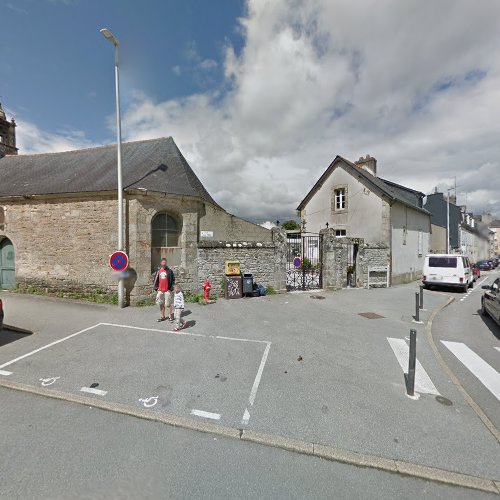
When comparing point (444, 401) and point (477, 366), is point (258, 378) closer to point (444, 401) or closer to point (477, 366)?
point (444, 401)

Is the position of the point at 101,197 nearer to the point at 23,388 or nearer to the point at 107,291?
the point at 107,291

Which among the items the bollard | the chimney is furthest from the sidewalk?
the chimney

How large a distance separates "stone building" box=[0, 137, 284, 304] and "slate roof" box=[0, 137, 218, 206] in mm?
54

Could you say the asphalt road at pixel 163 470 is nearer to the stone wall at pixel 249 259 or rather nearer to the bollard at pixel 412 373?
the bollard at pixel 412 373

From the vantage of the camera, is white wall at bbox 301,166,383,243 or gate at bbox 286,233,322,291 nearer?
gate at bbox 286,233,322,291

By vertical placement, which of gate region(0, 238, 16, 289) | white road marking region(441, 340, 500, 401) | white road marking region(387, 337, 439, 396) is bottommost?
white road marking region(441, 340, 500, 401)

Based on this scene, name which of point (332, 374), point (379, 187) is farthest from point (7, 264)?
point (379, 187)

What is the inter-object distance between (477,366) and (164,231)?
9.65m

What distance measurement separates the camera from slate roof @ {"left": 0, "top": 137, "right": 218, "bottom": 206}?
32.0 ft

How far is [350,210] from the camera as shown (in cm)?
1742

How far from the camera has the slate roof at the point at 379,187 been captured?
16227 mm

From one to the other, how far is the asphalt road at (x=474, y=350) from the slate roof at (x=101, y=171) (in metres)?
9.02

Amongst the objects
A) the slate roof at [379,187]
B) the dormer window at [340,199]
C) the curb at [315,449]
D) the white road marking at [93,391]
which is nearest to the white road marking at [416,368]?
the curb at [315,449]

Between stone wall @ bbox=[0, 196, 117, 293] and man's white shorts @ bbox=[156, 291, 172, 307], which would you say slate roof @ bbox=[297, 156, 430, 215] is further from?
stone wall @ bbox=[0, 196, 117, 293]
